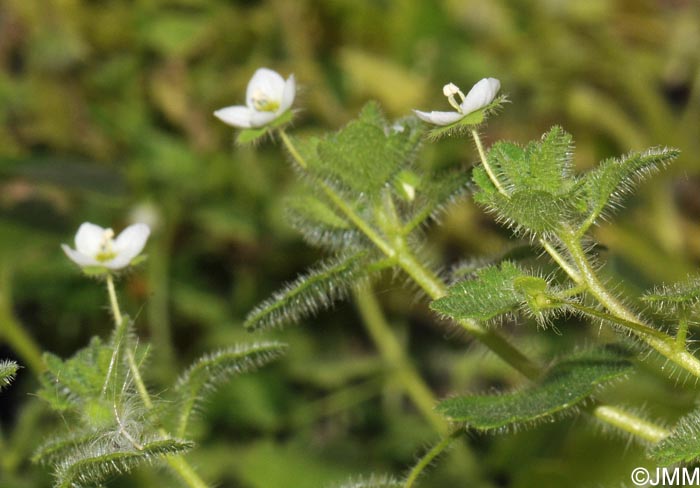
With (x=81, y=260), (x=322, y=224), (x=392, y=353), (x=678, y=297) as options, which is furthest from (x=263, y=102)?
(x=392, y=353)

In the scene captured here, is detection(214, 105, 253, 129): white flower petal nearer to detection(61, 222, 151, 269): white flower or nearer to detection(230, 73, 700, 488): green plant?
detection(230, 73, 700, 488): green plant

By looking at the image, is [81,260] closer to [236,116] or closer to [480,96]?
[236,116]

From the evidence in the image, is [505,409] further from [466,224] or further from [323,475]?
[466,224]

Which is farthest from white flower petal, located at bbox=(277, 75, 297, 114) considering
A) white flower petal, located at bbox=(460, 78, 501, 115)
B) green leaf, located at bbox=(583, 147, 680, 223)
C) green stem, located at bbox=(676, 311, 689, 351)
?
green stem, located at bbox=(676, 311, 689, 351)

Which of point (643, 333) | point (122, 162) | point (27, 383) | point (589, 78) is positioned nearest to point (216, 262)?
point (122, 162)

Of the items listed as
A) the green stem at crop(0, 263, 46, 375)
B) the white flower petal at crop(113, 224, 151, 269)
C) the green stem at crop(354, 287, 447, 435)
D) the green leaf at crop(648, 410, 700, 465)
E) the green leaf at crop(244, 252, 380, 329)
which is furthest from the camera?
the green stem at crop(354, 287, 447, 435)
